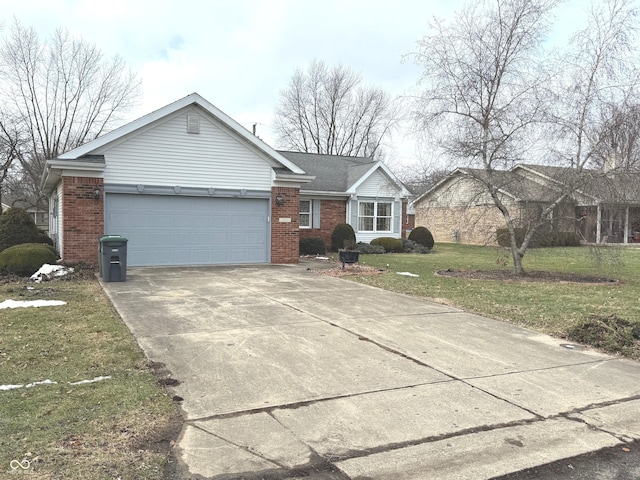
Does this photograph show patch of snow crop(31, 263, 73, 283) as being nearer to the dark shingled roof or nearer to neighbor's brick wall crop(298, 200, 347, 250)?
neighbor's brick wall crop(298, 200, 347, 250)

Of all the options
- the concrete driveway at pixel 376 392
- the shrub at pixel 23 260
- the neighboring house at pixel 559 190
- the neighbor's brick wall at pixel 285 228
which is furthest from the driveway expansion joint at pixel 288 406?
the neighbor's brick wall at pixel 285 228

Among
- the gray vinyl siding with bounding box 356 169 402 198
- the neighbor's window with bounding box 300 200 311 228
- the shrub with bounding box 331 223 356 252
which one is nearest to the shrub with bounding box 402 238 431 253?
the gray vinyl siding with bounding box 356 169 402 198

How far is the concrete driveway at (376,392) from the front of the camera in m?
3.45

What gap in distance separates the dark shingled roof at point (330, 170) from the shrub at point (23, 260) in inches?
468

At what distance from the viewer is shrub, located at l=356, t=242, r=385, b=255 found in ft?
73.1

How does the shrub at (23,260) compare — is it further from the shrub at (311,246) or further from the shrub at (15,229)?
the shrub at (311,246)

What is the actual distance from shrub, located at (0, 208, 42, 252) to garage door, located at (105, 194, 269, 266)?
3.86m

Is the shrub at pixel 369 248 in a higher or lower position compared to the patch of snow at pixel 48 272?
higher

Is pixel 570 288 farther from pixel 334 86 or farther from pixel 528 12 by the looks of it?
pixel 334 86

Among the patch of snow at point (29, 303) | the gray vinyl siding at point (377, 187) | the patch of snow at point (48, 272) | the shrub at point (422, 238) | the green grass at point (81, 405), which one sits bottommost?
the green grass at point (81, 405)

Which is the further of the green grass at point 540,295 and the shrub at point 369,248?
the shrub at point 369,248

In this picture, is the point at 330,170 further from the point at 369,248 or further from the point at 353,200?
the point at 369,248

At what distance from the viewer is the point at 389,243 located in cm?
2338

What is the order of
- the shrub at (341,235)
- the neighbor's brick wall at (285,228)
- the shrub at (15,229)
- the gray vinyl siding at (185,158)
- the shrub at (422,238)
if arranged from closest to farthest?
the gray vinyl siding at (185,158)
the shrub at (15,229)
the neighbor's brick wall at (285,228)
the shrub at (341,235)
the shrub at (422,238)
